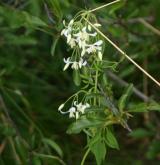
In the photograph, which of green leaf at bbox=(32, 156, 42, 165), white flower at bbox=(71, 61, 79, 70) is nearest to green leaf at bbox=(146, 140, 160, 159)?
green leaf at bbox=(32, 156, 42, 165)

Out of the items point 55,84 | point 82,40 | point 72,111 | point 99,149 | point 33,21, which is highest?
point 55,84

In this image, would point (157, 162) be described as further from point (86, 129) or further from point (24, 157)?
point (86, 129)

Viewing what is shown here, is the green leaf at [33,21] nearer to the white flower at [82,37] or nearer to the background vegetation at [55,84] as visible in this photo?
the background vegetation at [55,84]

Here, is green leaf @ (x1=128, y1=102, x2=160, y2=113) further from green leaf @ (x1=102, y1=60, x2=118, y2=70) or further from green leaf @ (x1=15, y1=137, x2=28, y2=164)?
green leaf @ (x1=15, y1=137, x2=28, y2=164)

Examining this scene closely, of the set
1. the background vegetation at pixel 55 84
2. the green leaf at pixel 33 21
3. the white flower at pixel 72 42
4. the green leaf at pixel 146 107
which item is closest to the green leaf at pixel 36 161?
the background vegetation at pixel 55 84

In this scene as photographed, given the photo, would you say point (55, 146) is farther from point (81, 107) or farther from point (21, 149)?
point (81, 107)

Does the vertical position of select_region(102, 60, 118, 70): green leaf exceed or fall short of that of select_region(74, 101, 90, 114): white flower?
it exceeds it

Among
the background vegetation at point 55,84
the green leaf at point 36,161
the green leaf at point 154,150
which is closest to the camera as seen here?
the green leaf at point 36,161

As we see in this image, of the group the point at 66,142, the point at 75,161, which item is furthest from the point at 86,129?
the point at 66,142

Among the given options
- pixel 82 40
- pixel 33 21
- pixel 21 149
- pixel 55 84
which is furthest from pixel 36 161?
pixel 55 84
